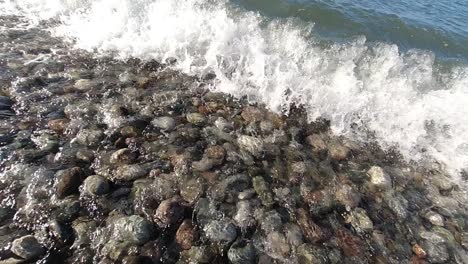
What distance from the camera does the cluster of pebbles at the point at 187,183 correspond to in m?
4.91

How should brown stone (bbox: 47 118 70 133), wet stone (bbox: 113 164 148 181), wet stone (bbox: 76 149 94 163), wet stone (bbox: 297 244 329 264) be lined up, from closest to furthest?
wet stone (bbox: 297 244 329 264) → wet stone (bbox: 113 164 148 181) → wet stone (bbox: 76 149 94 163) → brown stone (bbox: 47 118 70 133)

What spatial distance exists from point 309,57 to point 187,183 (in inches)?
210

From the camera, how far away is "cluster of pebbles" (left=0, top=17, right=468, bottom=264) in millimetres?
4906

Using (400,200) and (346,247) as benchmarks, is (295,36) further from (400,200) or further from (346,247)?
(346,247)

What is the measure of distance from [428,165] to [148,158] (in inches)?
219

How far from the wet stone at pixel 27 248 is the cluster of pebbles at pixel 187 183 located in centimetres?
1

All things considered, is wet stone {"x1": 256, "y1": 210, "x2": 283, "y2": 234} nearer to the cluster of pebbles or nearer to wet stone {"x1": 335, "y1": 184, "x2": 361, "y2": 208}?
the cluster of pebbles

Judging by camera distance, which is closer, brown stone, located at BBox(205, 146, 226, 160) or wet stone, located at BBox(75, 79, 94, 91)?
brown stone, located at BBox(205, 146, 226, 160)

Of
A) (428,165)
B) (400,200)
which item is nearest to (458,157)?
(428,165)

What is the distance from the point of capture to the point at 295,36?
32.7 feet

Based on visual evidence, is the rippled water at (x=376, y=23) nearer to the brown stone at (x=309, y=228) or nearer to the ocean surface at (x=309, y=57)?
the ocean surface at (x=309, y=57)

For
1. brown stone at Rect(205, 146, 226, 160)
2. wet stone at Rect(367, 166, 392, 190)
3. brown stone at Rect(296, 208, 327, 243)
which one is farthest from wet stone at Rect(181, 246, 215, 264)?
wet stone at Rect(367, 166, 392, 190)

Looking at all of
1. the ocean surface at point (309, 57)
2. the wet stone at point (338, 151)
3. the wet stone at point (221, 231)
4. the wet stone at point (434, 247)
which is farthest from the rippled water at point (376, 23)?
the wet stone at point (221, 231)

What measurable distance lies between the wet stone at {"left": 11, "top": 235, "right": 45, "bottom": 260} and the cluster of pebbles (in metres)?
0.01
